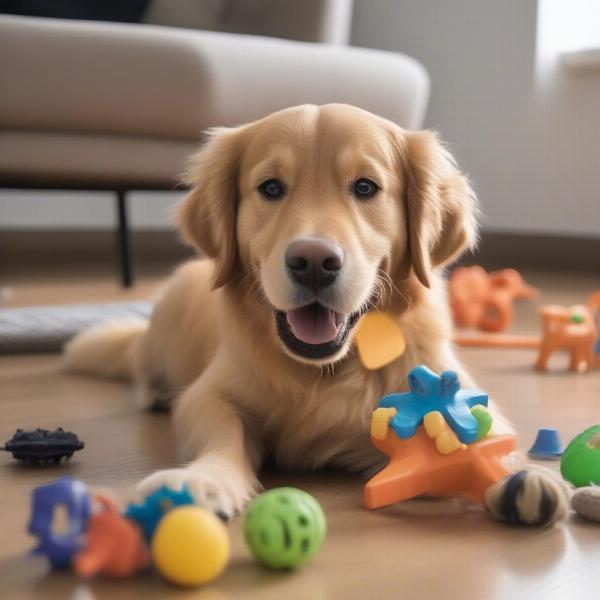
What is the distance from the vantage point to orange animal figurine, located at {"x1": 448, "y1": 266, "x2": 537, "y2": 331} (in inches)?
142

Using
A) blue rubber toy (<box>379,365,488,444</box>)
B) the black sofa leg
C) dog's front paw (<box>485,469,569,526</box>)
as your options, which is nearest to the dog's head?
blue rubber toy (<box>379,365,488,444</box>)

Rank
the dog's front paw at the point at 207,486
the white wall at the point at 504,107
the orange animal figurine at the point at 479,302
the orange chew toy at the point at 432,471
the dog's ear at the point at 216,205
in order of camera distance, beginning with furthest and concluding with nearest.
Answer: the white wall at the point at 504,107, the orange animal figurine at the point at 479,302, the dog's ear at the point at 216,205, the orange chew toy at the point at 432,471, the dog's front paw at the point at 207,486

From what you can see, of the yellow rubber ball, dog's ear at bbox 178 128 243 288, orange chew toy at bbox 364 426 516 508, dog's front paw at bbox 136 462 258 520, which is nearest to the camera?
the yellow rubber ball

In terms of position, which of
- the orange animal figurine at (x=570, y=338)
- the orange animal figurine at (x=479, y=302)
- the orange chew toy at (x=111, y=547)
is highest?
the orange chew toy at (x=111, y=547)

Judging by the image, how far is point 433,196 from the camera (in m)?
1.82

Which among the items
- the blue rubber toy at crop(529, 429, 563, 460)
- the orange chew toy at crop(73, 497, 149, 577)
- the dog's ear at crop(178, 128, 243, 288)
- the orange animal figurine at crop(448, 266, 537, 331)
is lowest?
the orange animal figurine at crop(448, 266, 537, 331)

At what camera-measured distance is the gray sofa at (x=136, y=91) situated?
11.2 feet

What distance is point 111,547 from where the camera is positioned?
115 cm

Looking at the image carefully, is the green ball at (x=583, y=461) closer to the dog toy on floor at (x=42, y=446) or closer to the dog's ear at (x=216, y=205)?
the dog's ear at (x=216, y=205)

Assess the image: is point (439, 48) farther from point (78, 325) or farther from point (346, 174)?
point (346, 174)

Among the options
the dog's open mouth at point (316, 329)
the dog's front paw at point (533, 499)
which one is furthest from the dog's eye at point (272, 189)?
the dog's front paw at point (533, 499)

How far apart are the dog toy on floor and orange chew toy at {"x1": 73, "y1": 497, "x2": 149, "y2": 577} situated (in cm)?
57

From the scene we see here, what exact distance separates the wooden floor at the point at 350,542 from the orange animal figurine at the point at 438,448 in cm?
4

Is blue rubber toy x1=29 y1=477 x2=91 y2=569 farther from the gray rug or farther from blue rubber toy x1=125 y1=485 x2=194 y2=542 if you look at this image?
the gray rug
